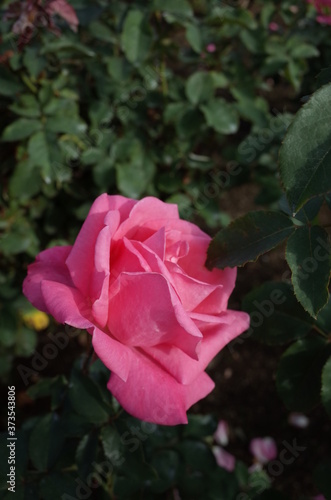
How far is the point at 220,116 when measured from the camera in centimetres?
154

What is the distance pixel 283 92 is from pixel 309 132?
9.01 feet

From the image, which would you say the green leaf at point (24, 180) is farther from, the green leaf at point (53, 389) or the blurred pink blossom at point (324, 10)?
the blurred pink blossom at point (324, 10)

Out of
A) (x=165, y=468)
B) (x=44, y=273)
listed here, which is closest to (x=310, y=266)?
(x=44, y=273)

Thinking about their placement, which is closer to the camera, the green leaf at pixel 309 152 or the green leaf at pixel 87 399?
the green leaf at pixel 309 152

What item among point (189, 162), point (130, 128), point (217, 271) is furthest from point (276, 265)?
point (217, 271)

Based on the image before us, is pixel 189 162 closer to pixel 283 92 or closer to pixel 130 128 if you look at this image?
pixel 130 128

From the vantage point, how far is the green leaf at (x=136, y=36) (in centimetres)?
135

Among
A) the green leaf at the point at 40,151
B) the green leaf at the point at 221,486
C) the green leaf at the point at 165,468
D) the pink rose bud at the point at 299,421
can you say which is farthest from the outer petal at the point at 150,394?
the pink rose bud at the point at 299,421

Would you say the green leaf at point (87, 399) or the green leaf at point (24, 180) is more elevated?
the green leaf at point (87, 399)

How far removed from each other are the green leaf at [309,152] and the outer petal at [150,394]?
27 cm

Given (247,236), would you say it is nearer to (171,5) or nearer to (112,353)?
(112,353)

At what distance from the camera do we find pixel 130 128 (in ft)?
5.24

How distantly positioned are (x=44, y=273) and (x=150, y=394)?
0.75 ft

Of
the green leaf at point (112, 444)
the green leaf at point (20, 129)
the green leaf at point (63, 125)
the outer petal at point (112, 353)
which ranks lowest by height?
the green leaf at point (112, 444)
